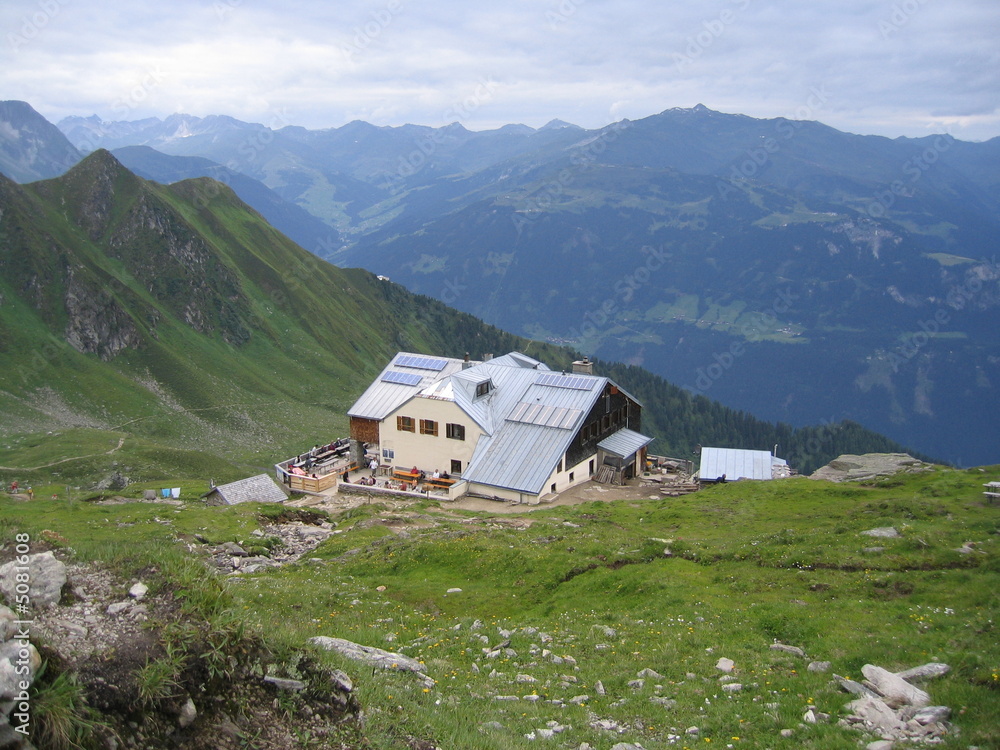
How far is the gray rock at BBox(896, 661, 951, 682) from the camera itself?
16.7 meters

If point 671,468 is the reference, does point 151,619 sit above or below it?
above

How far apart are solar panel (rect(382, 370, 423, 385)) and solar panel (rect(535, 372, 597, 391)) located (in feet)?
36.6

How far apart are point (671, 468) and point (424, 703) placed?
61.9 meters

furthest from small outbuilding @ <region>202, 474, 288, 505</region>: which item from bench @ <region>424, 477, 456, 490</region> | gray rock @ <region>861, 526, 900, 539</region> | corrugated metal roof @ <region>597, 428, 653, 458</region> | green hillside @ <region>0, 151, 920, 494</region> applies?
gray rock @ <region>861, 526, 900, 539</region>

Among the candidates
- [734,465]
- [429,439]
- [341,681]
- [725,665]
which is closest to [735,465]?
[734,465]

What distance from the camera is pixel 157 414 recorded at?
114 meters

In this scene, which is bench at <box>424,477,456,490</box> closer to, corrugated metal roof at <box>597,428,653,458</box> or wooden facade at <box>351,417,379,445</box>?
wooden facade at <box>351,417,379,445</box>

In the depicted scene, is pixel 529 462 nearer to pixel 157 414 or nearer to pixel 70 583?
pixel 70 583

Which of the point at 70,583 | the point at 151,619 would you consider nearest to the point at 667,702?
the point at 151,619

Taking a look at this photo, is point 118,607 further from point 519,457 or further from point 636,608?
point 519,457

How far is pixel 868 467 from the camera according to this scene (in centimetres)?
5744

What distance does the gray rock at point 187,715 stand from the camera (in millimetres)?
10469

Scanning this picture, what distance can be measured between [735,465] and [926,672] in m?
49.1

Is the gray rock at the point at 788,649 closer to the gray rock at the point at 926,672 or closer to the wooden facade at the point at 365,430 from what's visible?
the gray rock at the point at 926,672
